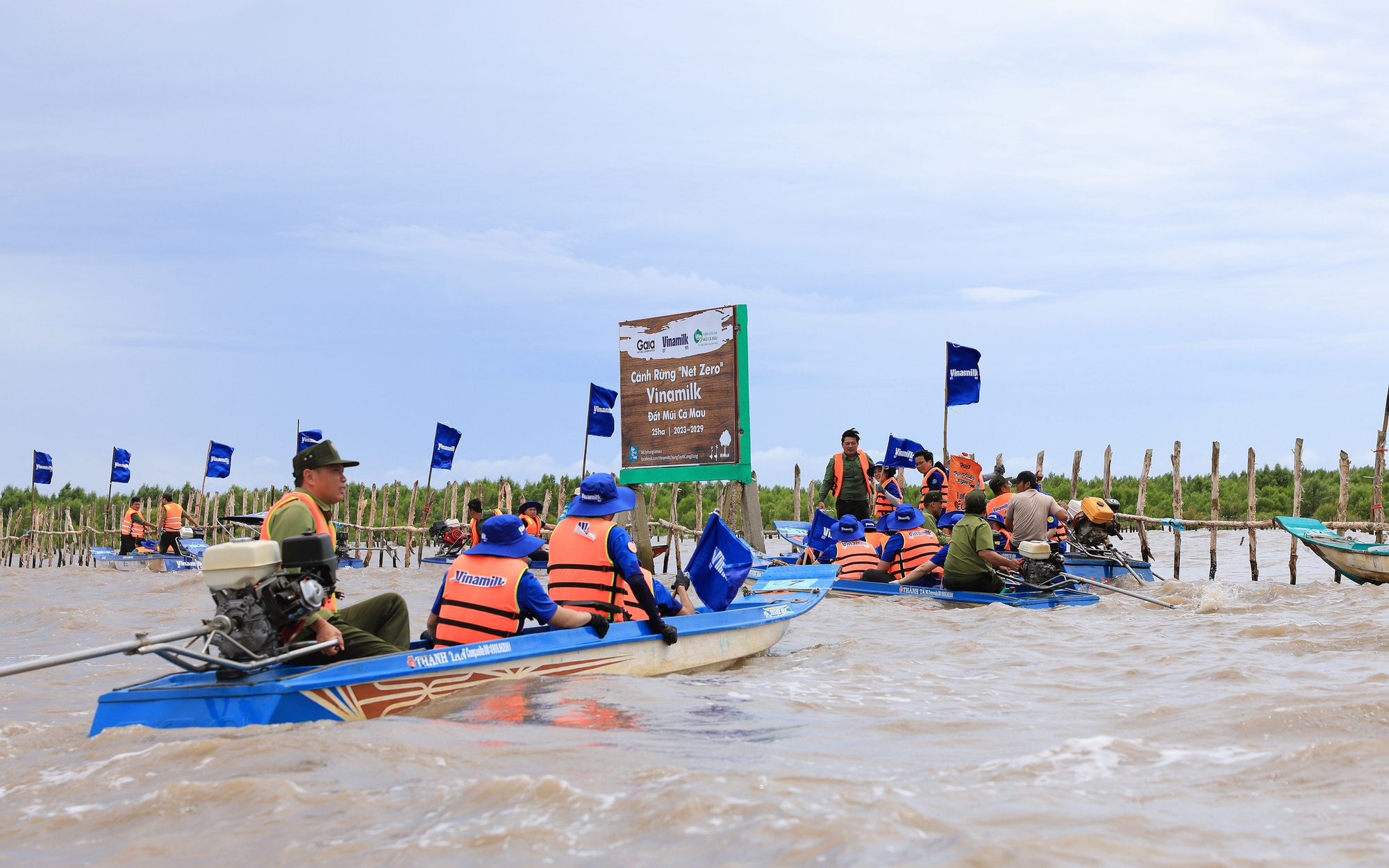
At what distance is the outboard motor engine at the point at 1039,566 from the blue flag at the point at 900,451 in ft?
19.1

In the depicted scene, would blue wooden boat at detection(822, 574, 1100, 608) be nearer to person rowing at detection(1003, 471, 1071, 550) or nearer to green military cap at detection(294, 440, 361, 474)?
person rowing at detection(1003, 471, 1071, 550)

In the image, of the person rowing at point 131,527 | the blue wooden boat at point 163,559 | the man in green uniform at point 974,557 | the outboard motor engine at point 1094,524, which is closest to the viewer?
the man in green uniform at point 974,557

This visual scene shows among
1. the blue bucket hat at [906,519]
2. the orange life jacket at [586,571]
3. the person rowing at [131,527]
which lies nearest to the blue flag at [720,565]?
the orange life jacket at [586,571]

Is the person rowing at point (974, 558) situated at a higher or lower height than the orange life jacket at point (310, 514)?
lower

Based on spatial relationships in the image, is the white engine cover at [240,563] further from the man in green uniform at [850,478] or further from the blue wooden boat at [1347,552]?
the blue wooden boat at [1347,552]

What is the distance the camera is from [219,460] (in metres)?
32.7

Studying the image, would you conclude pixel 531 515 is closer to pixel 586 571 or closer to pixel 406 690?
pixel 586 571

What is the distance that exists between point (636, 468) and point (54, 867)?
995 cm

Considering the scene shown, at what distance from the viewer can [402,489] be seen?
158ft

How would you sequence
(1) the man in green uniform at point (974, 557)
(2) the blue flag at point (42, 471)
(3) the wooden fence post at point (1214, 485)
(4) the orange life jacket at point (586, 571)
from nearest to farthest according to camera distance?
(4) the orange life jacket at point (586, 571) → (1) the man in green uniform at point (974, 557) → (3) the wooden fence post at point (1214, 485) → (2) the blue flag at point (42, 471)

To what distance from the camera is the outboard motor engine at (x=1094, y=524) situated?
1497 cm

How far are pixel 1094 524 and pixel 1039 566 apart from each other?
9.70ft

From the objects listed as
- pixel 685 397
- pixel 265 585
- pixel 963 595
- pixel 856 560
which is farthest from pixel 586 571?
pixel 856 560

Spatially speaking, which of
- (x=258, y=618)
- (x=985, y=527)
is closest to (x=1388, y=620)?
(x=985, y=527)
